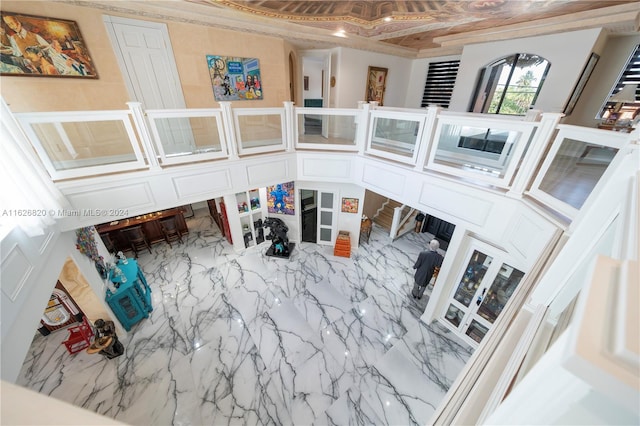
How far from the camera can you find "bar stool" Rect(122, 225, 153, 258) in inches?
218

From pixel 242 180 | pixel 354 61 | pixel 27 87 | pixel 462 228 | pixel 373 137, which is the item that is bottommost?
pixel 462 228

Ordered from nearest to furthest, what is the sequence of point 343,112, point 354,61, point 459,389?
1. point 459,389
2. point 343,112
3. point 354,61

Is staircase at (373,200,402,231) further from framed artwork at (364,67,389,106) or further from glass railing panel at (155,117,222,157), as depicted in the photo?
glass railing panel at (155,117,222,157)

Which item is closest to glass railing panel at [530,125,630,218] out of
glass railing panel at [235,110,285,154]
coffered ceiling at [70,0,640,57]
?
coffered ceiling at [70,0,640,57]

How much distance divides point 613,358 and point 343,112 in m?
4.44

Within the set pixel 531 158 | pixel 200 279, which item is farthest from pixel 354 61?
pixel 200 279

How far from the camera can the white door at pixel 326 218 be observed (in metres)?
5.88

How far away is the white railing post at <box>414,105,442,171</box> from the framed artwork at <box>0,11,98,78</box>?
5.25 meters

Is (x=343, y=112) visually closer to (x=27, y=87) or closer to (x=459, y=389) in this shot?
(x=459, y=389)

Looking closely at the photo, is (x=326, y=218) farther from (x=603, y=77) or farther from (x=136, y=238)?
(x=603, y=77)

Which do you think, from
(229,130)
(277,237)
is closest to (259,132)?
(229,130)

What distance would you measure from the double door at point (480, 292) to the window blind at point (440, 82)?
466cm

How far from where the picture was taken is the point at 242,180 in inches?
171

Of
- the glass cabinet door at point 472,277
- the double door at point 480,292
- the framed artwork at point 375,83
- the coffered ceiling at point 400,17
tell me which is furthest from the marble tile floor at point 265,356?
the coffered ceiling at point 400,17
